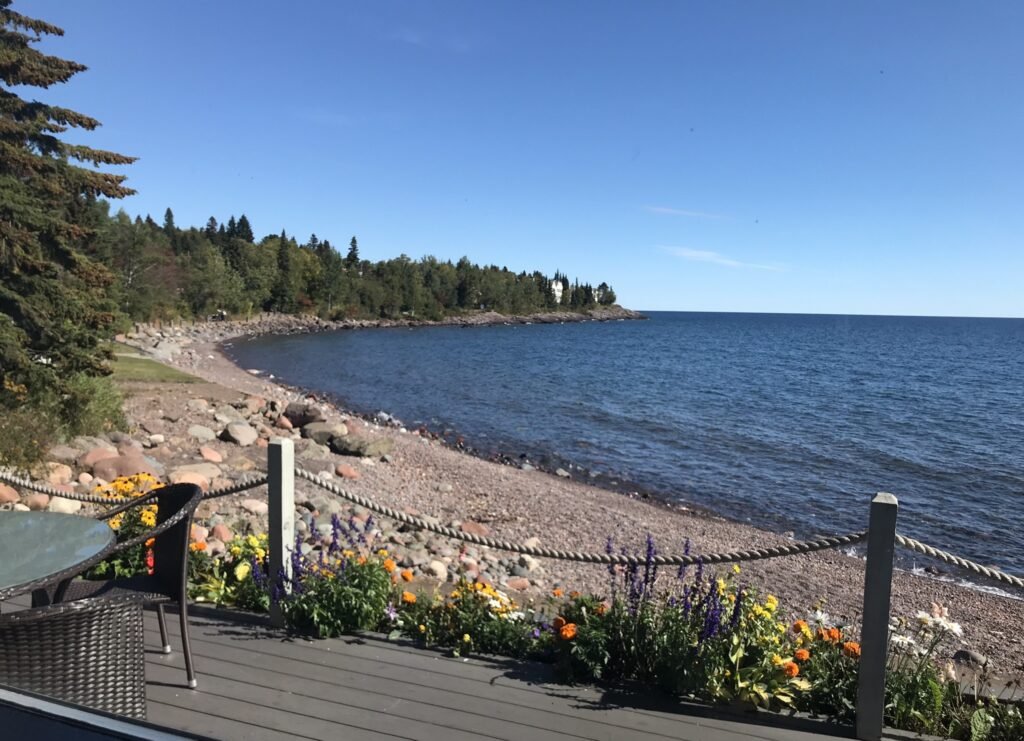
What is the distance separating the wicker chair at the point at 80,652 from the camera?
7.51 feet

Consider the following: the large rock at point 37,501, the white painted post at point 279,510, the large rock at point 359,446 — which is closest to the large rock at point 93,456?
the large rock at point 37,501

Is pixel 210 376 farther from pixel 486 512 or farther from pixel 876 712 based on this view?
pixel 876 712

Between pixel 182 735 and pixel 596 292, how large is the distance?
175324mm

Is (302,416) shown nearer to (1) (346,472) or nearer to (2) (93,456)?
(1) (346,472)

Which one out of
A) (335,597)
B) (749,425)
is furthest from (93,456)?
(749,425)

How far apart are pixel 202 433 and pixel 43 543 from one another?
12.4 m

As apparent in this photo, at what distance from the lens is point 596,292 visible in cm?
17375

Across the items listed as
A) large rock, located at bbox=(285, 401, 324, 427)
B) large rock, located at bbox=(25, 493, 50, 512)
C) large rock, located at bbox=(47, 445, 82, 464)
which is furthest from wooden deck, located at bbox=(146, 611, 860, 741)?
large rock, located at bbox=(285, 401, 324, 427)

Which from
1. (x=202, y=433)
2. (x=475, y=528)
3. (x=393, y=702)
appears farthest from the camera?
(x=202, y=433)

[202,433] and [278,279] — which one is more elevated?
[278,279]

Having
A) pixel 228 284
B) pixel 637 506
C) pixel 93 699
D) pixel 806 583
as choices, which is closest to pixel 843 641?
pixel 93 699

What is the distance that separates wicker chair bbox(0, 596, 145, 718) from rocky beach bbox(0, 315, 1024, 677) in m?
4.90

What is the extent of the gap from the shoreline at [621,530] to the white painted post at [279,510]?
5.59 m

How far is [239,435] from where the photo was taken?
14828mm
